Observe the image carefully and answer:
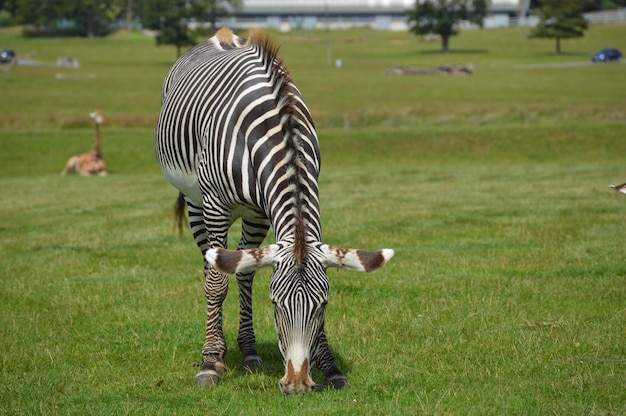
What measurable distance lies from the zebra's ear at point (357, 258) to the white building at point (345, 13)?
6498 inches

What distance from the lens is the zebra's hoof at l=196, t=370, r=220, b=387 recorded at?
789 cm

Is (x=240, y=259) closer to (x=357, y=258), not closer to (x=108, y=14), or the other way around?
(x=357, y=258)

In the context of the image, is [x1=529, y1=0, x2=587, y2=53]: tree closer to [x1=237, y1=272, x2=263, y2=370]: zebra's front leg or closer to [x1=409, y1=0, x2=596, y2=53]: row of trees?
[x1=409, y1=0, x2=596, y2=53]: row of trees

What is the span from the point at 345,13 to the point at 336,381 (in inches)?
6719

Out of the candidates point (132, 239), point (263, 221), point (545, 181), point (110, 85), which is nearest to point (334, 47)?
point (110, 85)

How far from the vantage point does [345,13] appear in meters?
174

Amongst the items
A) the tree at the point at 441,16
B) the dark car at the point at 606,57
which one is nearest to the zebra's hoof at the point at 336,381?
the dark car at the point at 606,57

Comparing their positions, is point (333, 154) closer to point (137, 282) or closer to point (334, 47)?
point (137, 282)

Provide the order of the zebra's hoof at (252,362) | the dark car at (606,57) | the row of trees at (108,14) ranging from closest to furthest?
the zebra's hoof at (252,362) → the dark car at (606,57) → the row of trees at (108,14)

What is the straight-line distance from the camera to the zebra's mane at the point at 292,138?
676cm

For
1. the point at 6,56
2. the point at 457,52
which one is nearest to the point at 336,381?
the point at 6,56

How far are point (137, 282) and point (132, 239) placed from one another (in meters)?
4.23

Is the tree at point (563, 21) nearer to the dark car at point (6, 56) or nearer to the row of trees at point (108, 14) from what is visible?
the row of trees at point (108, 14)

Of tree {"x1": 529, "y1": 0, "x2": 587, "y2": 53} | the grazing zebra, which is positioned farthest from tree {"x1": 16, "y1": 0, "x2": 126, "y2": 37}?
the grazing zebra
